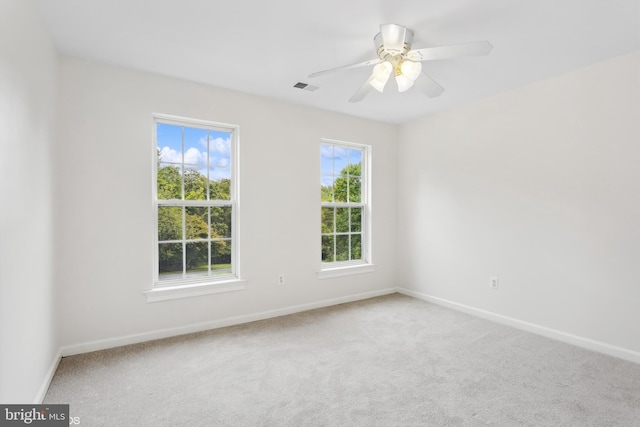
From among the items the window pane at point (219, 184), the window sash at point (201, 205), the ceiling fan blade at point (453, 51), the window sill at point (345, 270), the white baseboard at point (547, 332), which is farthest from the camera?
the window sill at point (345, 270)

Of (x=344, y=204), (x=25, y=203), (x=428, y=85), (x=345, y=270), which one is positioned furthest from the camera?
(x=344, y=204)

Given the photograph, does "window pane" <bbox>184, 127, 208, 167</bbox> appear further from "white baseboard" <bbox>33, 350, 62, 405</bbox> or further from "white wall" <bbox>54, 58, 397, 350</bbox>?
"white baseboard" <bbox>33, 350, 62, 405</bbox>

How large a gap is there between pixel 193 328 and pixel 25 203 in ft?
6.05

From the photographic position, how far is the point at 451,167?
157 inches

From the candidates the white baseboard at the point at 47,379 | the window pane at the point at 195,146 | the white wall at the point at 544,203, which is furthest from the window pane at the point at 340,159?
the white baseboard at the point at 47,379

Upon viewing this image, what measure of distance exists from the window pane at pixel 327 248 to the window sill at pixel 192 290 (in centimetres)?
113

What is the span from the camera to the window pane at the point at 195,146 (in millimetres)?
3303

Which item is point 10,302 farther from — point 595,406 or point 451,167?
point 451,167

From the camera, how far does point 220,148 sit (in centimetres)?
347

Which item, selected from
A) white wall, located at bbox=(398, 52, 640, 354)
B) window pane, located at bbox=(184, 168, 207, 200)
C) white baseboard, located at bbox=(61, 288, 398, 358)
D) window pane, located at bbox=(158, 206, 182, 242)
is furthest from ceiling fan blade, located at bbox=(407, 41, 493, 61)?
white baseboard, located at bbox=(61, 288, 398, 358)

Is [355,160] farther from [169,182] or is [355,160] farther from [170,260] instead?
[170,260]

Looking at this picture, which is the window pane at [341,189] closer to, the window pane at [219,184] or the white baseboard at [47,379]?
the window pane at [219,184]

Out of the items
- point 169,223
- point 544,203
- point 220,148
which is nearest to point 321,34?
point 220,148

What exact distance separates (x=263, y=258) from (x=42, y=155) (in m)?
2.07
